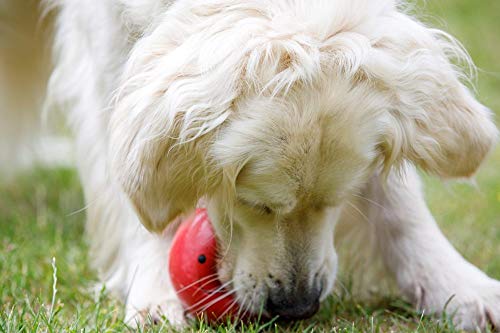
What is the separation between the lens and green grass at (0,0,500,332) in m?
2.52

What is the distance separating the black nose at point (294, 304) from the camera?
2465 millimetres

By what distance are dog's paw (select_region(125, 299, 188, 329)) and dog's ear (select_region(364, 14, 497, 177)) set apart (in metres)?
0.82

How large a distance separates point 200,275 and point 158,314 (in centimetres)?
20

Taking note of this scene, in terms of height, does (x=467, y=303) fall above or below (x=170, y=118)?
below

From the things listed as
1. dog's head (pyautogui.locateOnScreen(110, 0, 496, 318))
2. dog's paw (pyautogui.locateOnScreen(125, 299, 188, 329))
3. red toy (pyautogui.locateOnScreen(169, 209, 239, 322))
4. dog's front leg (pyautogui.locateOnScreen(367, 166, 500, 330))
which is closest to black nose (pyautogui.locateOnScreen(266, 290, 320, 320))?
dog's head (pyautogui.locateOnScreen(110, 0, 496, 318))

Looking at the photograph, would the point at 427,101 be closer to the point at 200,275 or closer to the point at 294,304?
the point at 294,304

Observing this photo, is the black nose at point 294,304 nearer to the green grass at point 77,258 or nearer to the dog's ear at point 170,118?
the green grass at point 77,258

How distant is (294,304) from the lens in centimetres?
246

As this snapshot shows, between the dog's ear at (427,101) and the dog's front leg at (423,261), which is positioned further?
the dog's front leg at (423,261)

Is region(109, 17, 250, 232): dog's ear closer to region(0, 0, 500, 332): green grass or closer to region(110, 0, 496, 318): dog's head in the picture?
region(110, 0, 496, 318): dog's head

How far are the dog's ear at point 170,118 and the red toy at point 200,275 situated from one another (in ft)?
0.65

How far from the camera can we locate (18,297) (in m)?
2.89

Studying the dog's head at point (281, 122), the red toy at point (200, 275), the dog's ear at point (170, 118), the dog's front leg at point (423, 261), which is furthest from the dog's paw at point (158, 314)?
the dog's front leg at point (423, 261)

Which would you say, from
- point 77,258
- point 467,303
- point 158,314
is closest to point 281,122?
point 158,314
